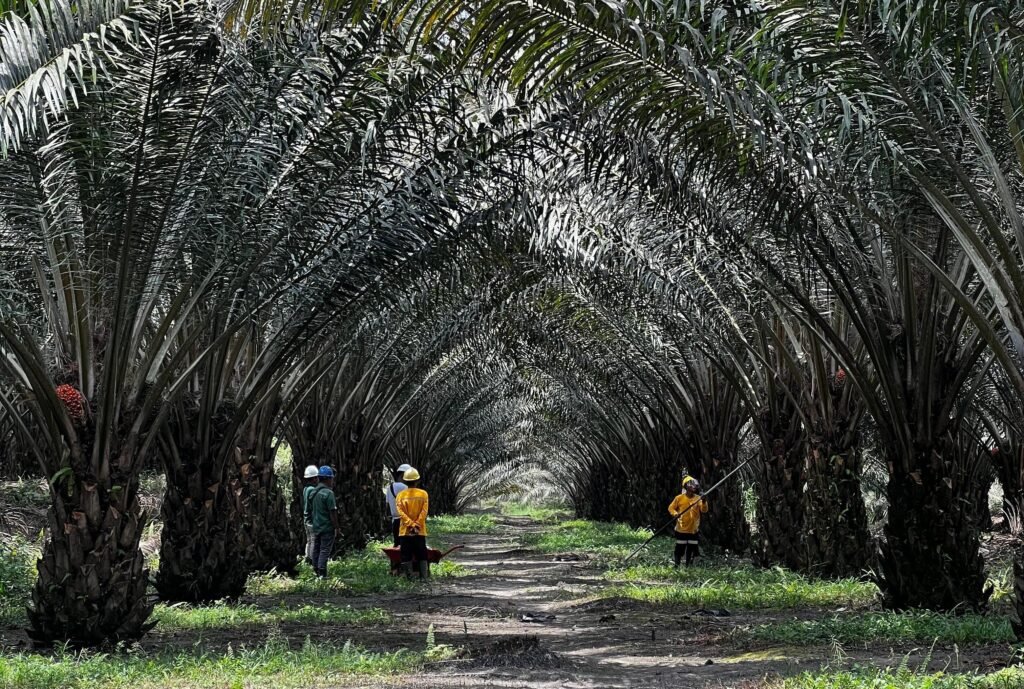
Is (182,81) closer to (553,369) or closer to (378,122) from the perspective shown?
(378,122)

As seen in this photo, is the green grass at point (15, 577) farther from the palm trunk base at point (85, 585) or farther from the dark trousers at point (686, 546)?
the dark trousers at point (686, 546)

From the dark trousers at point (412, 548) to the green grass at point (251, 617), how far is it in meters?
3.40

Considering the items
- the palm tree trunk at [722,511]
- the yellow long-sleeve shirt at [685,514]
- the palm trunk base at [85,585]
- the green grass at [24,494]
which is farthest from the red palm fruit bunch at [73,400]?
the palm tree trunk at [722,511]

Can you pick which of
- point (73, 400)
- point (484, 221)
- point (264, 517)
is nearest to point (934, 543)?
point (484, 221)

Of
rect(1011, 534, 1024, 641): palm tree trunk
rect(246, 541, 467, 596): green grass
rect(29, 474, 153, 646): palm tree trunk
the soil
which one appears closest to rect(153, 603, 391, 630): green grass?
the soil

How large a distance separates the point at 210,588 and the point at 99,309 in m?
4.13

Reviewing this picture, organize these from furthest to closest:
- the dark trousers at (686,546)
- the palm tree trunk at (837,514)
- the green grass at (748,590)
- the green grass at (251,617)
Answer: the dark trousers at (686,546) < the palm tree trunk at (837,514) < the green grass at (748,590) < the green grass at (251,617)

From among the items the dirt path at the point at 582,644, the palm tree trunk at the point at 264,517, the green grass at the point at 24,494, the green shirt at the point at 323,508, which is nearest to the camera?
the dirt path at the point at 582,644

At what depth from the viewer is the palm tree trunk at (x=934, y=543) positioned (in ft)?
33.1

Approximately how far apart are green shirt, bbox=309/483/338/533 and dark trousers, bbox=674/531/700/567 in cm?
506

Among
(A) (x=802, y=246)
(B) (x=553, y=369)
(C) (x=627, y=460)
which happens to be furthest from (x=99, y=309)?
(C) (x=627, y=460)

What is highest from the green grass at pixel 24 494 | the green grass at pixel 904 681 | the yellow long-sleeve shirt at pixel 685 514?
the green grass at pixel 24 494

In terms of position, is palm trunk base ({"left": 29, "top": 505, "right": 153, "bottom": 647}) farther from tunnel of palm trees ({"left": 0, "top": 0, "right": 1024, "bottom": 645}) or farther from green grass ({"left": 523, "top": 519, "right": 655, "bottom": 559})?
green grass ({"left": 523, "top": 519, "right": 655, "bottom": 559})

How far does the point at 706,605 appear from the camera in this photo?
38.9 feet
